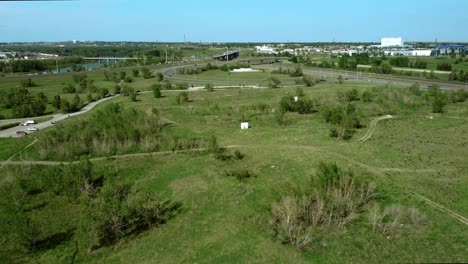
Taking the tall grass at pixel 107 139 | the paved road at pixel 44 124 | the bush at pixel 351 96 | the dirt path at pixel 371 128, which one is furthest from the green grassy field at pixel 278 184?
the bush at pixel 351 96

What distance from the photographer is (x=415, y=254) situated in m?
Answer: 22.5

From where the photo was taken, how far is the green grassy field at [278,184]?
79.2 feet

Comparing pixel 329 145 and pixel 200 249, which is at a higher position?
pixel 329 145

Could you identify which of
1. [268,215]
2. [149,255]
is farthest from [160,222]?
[268,215]

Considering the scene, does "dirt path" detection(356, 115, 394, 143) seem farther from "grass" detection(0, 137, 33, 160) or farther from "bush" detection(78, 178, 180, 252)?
"grass" detection(0, 137, 33, 160)

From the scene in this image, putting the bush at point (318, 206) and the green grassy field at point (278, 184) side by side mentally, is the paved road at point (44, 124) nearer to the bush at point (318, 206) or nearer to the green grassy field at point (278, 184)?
the green grassy field at point (278, 184)

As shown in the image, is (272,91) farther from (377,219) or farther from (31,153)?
(377,219)

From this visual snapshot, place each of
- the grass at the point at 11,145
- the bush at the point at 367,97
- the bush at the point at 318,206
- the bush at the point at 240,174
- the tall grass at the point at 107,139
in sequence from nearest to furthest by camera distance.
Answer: the bush at the point at 318,206 < the bush at the point at 240,174 < the grass at the point at 11,145 < the tall grass at the point at 107,139 < the bush at the point at 367,97

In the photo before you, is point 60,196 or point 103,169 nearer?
point 60,196

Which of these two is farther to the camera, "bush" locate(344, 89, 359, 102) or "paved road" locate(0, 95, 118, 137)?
"bush" locate(344, 89, 359, 102)

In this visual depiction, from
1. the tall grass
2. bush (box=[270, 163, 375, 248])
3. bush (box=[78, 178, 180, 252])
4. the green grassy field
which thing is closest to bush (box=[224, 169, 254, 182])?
the green grassy field

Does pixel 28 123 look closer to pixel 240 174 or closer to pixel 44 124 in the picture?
pixel 44 124

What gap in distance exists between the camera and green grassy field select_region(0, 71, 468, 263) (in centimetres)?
2414

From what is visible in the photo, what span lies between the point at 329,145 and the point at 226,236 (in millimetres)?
23300
